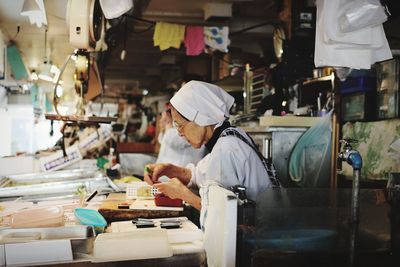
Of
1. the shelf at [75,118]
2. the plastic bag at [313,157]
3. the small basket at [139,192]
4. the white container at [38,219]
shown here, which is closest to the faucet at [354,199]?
the white container at [38,219]

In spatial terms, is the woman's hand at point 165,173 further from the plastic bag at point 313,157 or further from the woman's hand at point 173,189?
the plastic bag at point 313,157

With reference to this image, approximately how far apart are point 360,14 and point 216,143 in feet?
4.40

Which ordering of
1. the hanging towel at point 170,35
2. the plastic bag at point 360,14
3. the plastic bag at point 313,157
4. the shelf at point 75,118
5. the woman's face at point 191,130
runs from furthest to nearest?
the hanging towel at point 170,35 → the plastic bag at point 313,157 → the shelf at point 75,118 → the woman's face at point 191,130 → the plastic bag at point 360,14

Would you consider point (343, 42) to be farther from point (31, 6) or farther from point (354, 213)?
point (31, 6)

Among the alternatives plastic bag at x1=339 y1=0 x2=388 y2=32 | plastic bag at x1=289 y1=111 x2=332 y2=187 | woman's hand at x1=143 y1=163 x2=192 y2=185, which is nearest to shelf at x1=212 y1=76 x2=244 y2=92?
plastic bag at x1=289 y1=111 x2=332 y2=187

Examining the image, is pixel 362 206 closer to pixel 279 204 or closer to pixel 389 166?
pixel 279 204

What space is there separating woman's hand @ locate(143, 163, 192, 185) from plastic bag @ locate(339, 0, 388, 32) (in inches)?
87.3

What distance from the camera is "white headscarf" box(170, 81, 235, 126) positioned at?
3.12 m

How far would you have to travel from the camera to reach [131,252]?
81.7 inches

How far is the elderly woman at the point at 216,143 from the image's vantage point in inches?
115

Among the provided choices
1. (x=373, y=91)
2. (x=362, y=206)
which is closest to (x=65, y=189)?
(x=362, y=206)

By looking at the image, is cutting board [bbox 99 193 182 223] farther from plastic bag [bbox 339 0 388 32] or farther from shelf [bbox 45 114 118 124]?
plastic bag [bbox 339 0 388 32]

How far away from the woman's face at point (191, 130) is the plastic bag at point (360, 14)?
4.37ft

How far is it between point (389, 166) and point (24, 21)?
20.0ft
